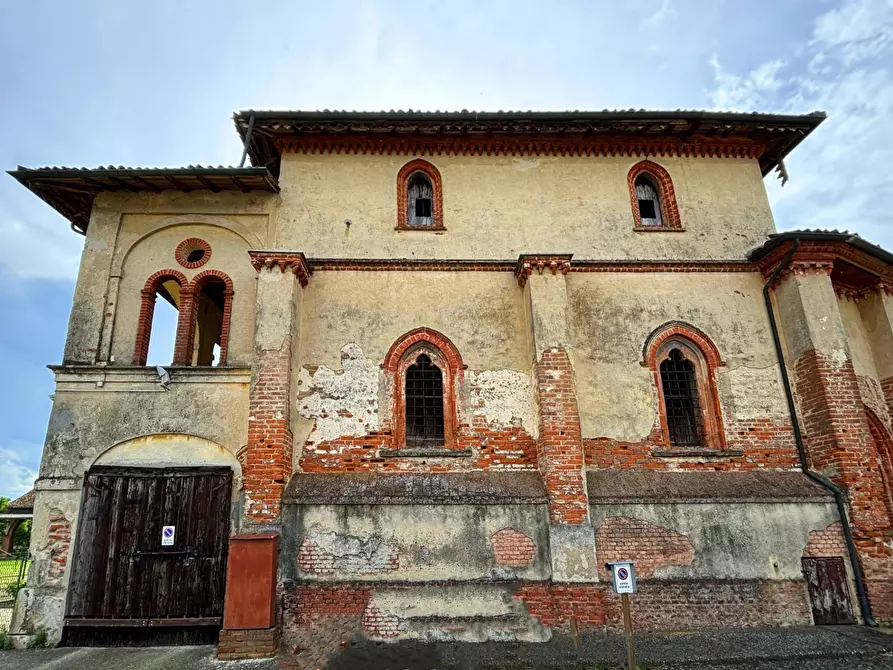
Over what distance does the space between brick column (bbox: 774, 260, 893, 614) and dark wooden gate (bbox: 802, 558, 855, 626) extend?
1.19 feet

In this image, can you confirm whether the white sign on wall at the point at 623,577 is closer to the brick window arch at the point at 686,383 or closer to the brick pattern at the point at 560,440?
the brick pattern at the point at 560,440

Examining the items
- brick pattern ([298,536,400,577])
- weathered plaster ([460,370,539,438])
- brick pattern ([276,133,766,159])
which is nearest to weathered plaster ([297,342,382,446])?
weathered plaster ([460,370,539,438])

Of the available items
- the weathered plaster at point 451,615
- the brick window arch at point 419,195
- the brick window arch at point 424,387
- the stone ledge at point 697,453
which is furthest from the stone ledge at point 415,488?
the brick window arch at point 419,195

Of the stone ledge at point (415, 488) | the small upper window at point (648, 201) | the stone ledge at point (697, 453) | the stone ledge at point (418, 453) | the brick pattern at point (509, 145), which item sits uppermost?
the brick pattern at point (509, 145)

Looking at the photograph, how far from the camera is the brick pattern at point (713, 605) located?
794 cm

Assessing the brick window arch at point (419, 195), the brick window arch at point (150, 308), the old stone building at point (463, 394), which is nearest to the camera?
the old stone building at point (463, 394)

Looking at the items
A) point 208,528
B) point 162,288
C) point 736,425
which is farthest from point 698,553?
point 162,288

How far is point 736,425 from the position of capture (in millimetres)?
9258

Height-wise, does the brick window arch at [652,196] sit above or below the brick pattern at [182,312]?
above

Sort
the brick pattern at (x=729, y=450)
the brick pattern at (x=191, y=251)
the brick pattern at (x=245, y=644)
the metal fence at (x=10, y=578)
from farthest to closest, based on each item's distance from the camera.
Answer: the metal fence at (x=10, y=578)
the brick pattern at (x=191, y=251)
the brick pattern at (x=729, y=450)
the brick pattern at (x=245, y=644)

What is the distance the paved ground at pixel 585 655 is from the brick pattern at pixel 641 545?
3.20 ft

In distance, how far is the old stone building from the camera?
808 centimetres

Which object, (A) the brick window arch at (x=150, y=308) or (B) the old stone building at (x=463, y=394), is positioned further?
(A) the brick window arch at (x=150, y=308)

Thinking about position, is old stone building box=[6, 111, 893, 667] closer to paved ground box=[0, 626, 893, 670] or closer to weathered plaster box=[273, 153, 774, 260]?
weathered plaster box=[273, 153, 774, 260]
